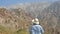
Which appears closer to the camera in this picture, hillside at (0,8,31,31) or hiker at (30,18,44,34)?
hiker at (30,18,44,34)

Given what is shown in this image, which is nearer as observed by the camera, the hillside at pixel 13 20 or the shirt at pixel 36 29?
the shirt at pixel 36 29

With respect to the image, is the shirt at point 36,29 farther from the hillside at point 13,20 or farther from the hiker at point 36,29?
the hillside at point 13,20

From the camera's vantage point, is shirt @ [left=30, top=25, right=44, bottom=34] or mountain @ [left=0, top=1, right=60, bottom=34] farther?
mountain @ [left=0, top=1, right=60, bottom=34]

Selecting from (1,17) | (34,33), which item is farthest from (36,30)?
(1,17)

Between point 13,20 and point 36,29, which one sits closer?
point 36,29

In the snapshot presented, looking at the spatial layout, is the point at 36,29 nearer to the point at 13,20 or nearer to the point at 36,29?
the point at 36,29

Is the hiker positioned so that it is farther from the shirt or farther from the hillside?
the hillside

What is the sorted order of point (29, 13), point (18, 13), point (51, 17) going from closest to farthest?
point (18, 13) → point (29, 13) → point (51, 17)

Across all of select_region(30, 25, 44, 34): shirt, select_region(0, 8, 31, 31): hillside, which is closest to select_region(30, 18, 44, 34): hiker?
select_region(30, 25, 44, 34): shirt

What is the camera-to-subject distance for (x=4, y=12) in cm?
5316

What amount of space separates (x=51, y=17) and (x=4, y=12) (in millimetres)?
34238

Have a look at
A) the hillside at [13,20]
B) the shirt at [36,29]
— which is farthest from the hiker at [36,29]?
the hillside at [13,20]

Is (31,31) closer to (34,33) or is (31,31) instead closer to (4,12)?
(34,33)

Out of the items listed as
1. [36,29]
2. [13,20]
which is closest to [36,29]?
[36,29]
